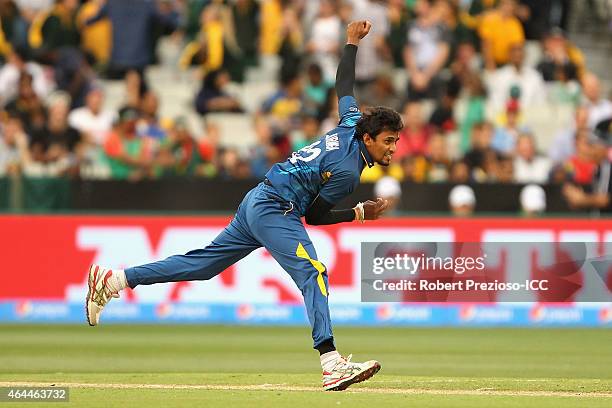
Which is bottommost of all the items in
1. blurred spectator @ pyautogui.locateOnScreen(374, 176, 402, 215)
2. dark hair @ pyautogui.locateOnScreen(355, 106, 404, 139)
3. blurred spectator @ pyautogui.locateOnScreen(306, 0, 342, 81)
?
blurred spectator @ pyautogui.locateOnScreen(374, 176, 402, 215)

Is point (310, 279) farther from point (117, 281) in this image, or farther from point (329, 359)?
point (117, 281)

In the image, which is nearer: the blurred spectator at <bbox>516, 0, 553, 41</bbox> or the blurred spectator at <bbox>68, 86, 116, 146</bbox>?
the blurred spectator at <bbox>68, 86, 116, 146</bbox>

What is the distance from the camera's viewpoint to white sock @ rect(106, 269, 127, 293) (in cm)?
1005

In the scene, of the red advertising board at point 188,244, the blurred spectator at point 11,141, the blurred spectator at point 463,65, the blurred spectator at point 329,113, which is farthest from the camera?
the blurred spectator at point 463,65

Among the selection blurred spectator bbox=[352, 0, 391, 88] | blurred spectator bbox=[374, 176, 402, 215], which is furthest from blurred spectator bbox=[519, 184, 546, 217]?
blurred spectator bbox=[352, 0, 391, 88]

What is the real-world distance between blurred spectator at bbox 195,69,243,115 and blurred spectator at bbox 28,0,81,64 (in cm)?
223

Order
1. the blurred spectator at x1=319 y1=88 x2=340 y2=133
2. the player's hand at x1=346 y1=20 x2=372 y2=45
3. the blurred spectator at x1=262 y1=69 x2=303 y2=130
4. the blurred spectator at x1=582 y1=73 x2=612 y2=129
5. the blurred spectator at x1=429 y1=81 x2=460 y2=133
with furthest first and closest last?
the blurred spectator at x1=582 y1=73 x2=612 y2=129
the blurred spectator at x1=429 y1=81 x2=460 y2=133
the blurred spectator at x1=262 y1=69 x2=303 y2=130
the blurred spectator at x1=319 y1=88 x2=340 y2=133
the player's hand at x1=346 y1=20 x2=372 y2=45

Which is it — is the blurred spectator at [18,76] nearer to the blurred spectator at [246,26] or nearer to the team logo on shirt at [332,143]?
the blurred spectator at [246,26]

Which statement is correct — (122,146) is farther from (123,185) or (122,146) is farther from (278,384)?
(278,384)

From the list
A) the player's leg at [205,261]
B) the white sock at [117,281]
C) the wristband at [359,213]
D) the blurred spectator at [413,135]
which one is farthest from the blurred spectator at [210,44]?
the wristband at [359,213]

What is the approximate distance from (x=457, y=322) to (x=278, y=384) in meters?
6.35

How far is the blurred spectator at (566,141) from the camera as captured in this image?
1888 centimetres

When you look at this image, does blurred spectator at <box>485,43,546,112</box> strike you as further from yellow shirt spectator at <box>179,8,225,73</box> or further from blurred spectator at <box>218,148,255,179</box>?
blurred spectator at <box>218,148,255,179</box>

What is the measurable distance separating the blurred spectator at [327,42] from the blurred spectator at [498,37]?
7.83 feet
